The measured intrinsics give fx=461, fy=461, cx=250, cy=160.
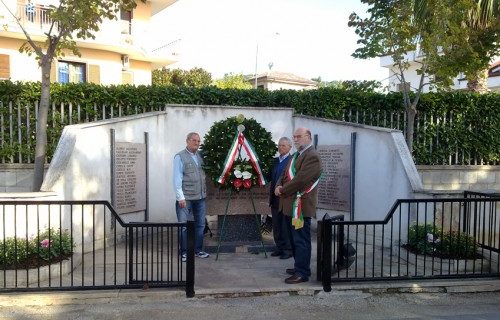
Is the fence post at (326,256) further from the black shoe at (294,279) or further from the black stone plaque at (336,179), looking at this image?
the black stone plaque at (336,179)

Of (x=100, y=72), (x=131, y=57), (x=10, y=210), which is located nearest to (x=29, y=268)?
(x=10, y=210)

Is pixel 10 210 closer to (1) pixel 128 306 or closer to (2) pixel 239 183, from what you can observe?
(1) pixel 128 306

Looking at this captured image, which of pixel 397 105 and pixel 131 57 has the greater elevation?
pixel 131 57

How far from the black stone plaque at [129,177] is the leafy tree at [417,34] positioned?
18.1ft

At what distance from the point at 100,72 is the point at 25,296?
18375 millimetres

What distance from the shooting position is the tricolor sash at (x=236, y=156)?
773 cm

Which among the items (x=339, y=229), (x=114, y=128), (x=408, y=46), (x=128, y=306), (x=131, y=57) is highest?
(x=131, y=57)

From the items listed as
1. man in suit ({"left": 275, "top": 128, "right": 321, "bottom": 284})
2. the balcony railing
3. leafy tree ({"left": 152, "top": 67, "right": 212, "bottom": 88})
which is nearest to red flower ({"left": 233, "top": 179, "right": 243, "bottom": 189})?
man in suit ({"left": 275, "top": 128, "right": 321, "bottom": 284})

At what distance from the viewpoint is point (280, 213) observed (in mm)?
7699

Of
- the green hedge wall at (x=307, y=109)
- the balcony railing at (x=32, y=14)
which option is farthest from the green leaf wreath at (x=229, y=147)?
the balcony railing at (x=32, y=14)

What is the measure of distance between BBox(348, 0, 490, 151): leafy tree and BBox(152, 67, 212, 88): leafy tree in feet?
74.8

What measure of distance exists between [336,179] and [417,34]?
389 cm

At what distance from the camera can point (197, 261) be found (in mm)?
7332

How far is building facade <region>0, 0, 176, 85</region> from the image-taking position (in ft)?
63.8
